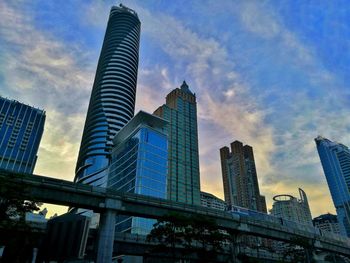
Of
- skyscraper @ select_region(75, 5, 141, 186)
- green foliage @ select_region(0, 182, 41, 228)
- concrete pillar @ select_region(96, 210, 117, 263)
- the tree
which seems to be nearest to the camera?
the tree

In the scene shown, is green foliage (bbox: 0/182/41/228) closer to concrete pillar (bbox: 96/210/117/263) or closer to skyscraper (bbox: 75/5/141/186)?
concrete pillar (bbox: 96/210/117/263)

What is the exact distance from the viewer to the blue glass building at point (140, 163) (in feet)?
408

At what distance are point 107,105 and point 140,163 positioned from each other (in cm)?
5374

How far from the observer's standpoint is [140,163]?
428 feet

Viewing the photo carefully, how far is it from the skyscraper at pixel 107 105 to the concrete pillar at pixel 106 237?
119180 millimetres

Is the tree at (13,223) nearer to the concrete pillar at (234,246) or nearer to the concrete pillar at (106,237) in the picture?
the concrete pillar at (106,237)

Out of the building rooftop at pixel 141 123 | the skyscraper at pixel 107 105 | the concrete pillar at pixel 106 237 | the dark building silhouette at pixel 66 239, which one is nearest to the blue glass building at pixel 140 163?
the building rooftop at pixel 141 123

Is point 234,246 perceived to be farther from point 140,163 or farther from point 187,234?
point 140,163

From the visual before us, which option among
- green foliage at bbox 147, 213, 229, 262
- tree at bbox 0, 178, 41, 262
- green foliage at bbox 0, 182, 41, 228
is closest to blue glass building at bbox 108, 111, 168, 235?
green foliage at bbox 147, 213, 229, 262

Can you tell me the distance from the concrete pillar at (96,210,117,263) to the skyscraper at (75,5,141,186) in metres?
119

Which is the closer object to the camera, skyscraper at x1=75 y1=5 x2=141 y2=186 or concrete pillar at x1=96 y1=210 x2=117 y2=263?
concrete pillar at x1=96 y1=210 x2=117 y2=263

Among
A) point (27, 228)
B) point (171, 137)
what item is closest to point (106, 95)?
point (171, 137)

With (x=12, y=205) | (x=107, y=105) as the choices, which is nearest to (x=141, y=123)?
(x=107, y=105)

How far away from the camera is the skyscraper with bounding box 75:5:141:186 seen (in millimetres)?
165125
